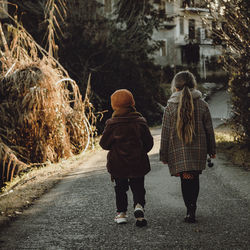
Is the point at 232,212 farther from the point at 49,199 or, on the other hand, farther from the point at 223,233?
the point at 49,199

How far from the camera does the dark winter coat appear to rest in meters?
4.60

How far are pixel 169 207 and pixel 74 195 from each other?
1718mm

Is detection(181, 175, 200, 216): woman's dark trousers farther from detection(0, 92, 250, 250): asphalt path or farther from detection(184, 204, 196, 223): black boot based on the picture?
detection(0, 92, 250, 250): asphalt path

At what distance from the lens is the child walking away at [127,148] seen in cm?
461

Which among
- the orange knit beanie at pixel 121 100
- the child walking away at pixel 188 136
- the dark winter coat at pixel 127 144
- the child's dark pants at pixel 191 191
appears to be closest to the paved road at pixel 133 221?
the child's dark pants at pixel 191 191

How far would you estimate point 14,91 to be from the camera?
32.1ft

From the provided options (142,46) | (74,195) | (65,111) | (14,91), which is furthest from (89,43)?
(74,195)

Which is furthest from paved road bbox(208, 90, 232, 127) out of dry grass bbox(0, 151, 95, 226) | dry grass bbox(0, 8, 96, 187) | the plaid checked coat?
the plaid checked coat

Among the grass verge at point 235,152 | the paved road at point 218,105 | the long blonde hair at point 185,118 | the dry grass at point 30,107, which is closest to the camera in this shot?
the long blonde hair at point 185,118

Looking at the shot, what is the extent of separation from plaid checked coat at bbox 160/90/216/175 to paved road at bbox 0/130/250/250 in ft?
2.34

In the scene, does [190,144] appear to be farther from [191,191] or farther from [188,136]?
[191,191]

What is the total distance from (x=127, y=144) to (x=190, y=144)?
726 millimetres

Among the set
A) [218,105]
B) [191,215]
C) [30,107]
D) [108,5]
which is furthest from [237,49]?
[218,105]

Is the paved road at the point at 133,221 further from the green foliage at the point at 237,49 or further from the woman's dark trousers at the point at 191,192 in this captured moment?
the green foliage at the point at 237,49
